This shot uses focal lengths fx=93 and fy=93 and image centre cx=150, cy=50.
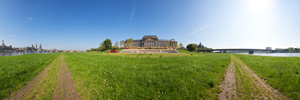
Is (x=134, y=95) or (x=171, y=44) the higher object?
(x=171, y=44)

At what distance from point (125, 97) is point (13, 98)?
18.4 ft

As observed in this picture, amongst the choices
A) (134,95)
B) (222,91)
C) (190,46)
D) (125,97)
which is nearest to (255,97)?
(222,91)

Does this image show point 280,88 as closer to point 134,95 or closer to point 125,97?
point 134,95

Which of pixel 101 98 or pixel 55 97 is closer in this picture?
pixel 101 98

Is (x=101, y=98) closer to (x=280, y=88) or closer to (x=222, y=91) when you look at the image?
(x=222, y=91)

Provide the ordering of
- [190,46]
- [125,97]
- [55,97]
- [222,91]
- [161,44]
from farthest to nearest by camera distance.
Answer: [161,44] → [190,46] → [222,91] → [55,97] → [125,97]

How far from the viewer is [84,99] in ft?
13.9

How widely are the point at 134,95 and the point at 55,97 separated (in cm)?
387

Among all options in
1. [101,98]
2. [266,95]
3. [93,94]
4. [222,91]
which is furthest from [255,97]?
[93,94]

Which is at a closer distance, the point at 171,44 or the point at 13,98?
the point at 13,98

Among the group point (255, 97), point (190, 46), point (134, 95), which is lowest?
point (255, 97)

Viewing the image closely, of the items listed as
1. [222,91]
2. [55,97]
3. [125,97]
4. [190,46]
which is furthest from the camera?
[190,46]

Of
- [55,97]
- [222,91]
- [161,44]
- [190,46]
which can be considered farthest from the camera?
[161,44]

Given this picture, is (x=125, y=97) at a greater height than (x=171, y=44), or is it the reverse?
(x=171, y=44)
